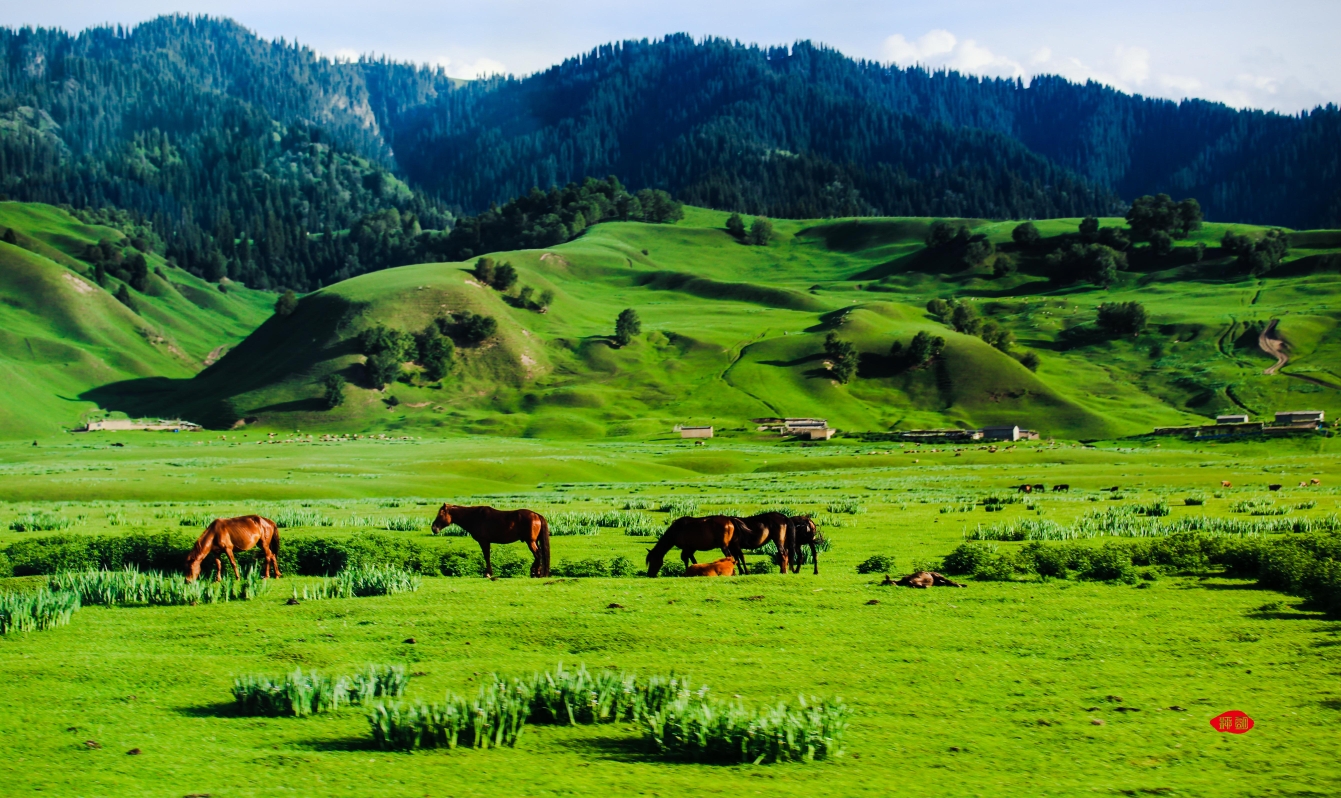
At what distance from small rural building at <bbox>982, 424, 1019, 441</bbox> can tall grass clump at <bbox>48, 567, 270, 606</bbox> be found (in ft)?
375

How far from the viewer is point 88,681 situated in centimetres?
1434

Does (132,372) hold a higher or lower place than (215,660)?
higher

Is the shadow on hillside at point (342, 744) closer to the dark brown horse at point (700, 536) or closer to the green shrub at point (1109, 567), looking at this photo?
the dark brown horse at point (700, 536)

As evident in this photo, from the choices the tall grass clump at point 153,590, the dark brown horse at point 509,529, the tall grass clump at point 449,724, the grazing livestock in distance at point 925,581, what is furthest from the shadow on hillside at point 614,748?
the dark brown horse at point 509,529

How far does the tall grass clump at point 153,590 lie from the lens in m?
21.1

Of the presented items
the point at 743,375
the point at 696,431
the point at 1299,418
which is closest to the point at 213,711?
the point at 696,431

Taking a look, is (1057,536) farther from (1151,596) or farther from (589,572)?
(589,572)

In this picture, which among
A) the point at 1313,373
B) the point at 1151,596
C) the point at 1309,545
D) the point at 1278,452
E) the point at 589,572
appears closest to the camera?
the point at 1151,596

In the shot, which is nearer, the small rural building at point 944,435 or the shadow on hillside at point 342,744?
the shadow on hillside at point 342,744

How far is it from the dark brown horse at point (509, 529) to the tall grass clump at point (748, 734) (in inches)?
540

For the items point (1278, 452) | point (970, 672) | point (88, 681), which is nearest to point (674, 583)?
point (970, 672)

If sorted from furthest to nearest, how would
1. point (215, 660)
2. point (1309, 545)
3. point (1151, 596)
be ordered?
point (1309, 545)
point (1151, 596)
point (215, 660)

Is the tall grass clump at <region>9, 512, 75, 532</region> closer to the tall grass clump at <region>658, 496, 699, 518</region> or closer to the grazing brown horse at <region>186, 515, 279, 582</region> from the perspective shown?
the grazing brown horse at <region>186, 515, 279, 582</region>

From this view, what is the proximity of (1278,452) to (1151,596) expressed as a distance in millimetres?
91460
